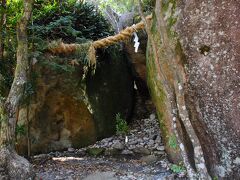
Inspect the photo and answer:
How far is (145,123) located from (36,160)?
8.47 feet

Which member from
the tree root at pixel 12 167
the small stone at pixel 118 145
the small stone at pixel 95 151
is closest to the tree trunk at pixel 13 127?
the tree root at pixel 12 167

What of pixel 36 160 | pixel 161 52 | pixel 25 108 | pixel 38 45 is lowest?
pixel 36 160

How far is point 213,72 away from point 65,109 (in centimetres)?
312

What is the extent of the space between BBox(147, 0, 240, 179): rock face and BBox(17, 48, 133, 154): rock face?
7.37ft

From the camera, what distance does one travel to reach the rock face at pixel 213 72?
11.5 ft

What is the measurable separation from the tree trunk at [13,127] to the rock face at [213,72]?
1.89m

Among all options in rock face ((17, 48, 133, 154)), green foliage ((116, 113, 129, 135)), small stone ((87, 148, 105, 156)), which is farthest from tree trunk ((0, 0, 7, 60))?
green foliage ((116, 113, 129, 135))

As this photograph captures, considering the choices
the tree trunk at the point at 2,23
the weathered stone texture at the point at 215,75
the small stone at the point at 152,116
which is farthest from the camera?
the small stone at the point at 152,116

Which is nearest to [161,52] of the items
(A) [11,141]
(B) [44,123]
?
(A) [11,141]

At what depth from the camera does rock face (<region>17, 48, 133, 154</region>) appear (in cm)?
557

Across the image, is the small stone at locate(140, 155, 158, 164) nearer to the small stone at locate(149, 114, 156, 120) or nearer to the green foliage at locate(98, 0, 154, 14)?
the small stone at locate(149, 114, 156, 120)

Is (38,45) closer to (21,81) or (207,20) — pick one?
(21,81)

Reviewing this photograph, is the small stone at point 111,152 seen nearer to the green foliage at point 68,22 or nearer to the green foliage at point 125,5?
the green foliage at point 68,22

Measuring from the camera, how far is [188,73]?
3719 millimetres
